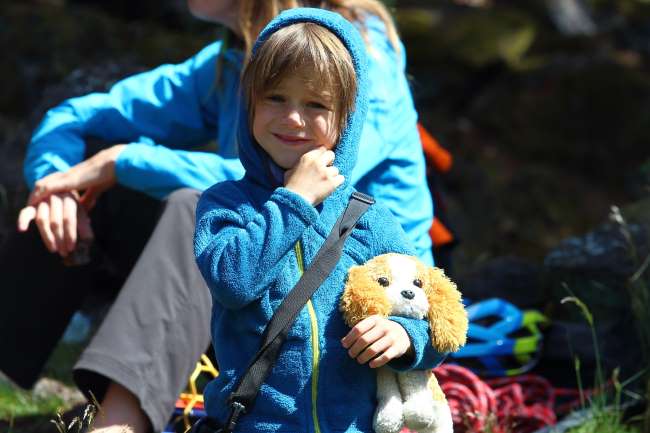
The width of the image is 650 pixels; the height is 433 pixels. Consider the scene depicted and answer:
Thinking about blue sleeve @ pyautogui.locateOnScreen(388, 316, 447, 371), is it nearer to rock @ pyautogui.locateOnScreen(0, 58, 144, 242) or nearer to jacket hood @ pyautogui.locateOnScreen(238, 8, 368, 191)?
jacket hood @ pyautogui.locateOnScreen(238, 8, 368, 191)

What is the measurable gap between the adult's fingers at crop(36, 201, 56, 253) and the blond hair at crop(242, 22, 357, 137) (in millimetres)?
973

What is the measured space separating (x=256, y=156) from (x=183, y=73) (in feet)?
4.18

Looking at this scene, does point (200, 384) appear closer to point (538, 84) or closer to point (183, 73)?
point (183, 73)

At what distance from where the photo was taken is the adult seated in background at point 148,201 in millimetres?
2904

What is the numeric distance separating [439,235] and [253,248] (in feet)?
5.40

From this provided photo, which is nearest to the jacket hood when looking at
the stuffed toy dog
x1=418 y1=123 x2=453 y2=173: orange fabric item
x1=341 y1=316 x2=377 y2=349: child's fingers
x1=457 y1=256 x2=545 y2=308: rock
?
the stuffed toy dog

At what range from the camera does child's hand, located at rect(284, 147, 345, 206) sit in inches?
92.4

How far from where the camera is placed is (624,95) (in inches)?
294

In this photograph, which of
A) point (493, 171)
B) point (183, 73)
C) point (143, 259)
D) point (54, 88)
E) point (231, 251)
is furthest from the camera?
point (493, 171)

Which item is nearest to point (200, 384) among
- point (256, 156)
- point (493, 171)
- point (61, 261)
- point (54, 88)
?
point (61, 261)

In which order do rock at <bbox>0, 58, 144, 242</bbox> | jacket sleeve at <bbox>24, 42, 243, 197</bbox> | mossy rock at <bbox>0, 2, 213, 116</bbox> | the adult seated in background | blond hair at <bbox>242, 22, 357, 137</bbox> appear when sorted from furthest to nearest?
mossy rock at <bbox>0, 2, 213, 116</bbox>
rock at <bbox>0, 58, 144, 242</bbox>
jacket sleeve at <bbox>24, 42, 243, 197</bbox>
the adult seated in background
blond hair at <bbox>242, 22, 357, 137</bbox>

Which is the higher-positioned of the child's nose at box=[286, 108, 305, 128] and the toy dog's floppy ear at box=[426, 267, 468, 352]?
the child's nose at box=[286, 108, 305, 128]

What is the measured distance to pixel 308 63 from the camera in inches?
94.5

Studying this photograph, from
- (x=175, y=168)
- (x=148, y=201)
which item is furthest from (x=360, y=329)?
(x=148, y=201)
